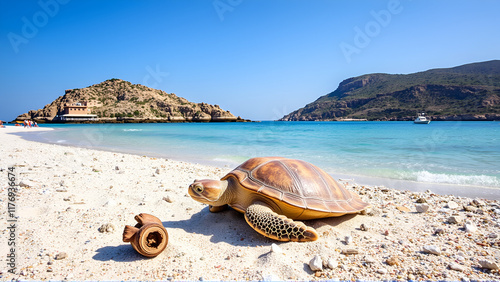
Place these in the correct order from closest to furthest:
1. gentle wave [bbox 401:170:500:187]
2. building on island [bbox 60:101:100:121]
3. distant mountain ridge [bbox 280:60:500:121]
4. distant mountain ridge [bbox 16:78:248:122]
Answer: gentle wave [bbox 401:170:500:187]
distant mountain ridge [bbox 280:60:500:121]
building on island [bbox 60:101:100:121]
distant mountain ridge [bbox 16:78:248:122]

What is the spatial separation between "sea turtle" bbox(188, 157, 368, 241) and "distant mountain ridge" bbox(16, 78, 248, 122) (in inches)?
4542

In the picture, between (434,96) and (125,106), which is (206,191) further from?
(125,106)

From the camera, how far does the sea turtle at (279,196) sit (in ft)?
10.6

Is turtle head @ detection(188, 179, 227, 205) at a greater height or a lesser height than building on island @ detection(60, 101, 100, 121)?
lesser

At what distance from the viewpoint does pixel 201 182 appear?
147 inches

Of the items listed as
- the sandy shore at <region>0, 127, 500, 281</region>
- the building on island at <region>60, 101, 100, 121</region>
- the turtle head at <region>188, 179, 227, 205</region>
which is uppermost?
the building on island at <region>60, 101, 100, 121</region>

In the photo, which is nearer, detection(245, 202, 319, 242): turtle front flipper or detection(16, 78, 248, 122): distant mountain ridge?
detection(245, 202, 319, 242): turtle front flipper

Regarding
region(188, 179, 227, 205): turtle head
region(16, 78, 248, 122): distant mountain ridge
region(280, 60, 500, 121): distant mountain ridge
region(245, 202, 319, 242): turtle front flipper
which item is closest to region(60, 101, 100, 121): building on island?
region(16, 78, 248, 122): distant mountain ridge

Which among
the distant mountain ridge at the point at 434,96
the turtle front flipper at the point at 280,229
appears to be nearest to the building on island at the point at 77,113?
the distant mountain ridge at the point at 434,96

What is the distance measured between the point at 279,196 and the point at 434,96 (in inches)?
4014

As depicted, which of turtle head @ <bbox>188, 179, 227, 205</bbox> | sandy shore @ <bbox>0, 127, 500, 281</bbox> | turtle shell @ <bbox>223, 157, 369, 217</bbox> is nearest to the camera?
sandy shore @ <bbox>0, 127, 500, 281</bbox>

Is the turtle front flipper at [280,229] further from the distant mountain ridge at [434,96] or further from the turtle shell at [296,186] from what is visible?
the distant mountain ridge at [434,96]

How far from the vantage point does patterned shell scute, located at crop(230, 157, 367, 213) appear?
11.7 ft

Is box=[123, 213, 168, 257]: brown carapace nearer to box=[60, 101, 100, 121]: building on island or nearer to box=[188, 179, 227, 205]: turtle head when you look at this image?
→ box=[188, 179, 227, 205]: turtle head
